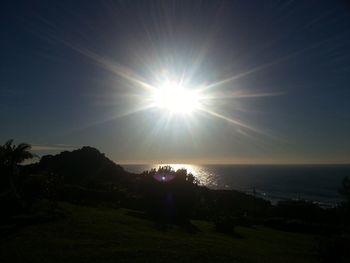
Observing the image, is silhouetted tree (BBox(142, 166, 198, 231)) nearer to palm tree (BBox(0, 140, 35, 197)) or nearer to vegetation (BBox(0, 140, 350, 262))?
vegetation (BBox(0, 140, 350, 262))

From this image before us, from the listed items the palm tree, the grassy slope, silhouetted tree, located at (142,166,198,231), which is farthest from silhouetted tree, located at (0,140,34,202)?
silhouetted tree, located at (142,166,198,231)

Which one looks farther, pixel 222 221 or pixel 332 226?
pixel 332 226

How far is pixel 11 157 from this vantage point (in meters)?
30.0

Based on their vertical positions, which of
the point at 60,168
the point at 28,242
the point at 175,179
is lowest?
the point at 28,242

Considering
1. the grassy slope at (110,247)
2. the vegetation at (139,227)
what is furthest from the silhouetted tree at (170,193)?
the grassy slope at (110,247)

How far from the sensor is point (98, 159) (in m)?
79.0

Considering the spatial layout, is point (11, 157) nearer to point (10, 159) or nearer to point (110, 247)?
point (10, 159)

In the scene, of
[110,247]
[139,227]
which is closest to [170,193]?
[139,227]

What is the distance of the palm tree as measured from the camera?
2967cm

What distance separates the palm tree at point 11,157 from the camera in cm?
2967

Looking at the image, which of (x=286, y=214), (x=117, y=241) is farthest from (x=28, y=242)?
(x=286, y=214)

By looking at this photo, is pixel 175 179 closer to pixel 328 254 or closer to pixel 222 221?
pixel 222 221

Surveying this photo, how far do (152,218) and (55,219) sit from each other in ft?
→ 33.6

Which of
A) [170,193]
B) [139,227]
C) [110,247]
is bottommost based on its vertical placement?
[110,247]
